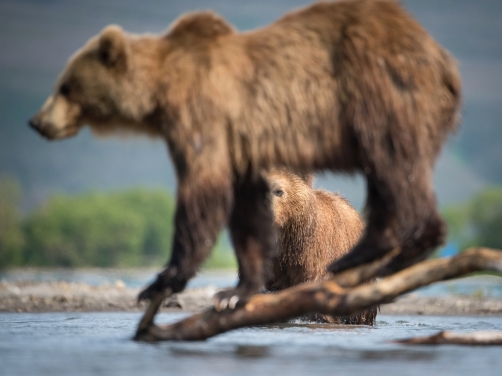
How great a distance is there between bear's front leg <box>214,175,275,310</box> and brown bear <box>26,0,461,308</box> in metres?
0.14

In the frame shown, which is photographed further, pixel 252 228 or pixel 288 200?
pixel 288 200

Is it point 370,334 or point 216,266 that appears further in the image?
point 216,266

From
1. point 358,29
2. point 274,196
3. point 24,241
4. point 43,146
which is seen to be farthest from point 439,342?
point 43,146

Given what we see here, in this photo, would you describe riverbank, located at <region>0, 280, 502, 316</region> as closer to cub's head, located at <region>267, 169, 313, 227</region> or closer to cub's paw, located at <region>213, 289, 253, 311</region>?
cub's head, located at <region>267, 169, 313, 227</region>

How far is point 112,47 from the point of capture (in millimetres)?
5871

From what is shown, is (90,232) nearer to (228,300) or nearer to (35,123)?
(35,123)

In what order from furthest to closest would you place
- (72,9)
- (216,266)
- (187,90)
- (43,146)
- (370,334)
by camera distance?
(72,9)
(43,146)
(216,266)
(370,334)
(187,90)

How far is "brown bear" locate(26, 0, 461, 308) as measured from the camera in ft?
18.8

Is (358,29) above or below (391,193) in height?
above

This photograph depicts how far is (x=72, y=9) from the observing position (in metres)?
175

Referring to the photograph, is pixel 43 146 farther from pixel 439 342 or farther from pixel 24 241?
pixel 439 342

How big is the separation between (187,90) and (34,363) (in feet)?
6.42

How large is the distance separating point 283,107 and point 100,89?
1221 mm

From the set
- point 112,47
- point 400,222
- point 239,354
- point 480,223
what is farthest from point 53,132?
point 480,223
